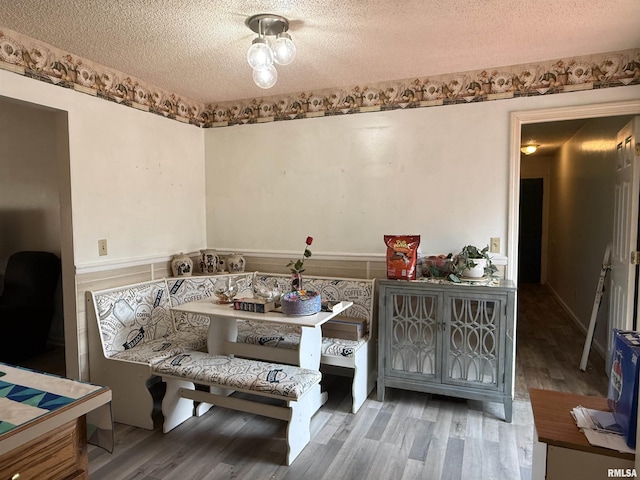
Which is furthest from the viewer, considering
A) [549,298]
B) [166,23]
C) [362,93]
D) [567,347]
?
[549,298]

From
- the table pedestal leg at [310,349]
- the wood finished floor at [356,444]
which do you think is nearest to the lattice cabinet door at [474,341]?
the wood finished floor at [356,444]

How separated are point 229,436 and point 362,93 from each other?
2681 mm

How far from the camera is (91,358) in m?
2.75

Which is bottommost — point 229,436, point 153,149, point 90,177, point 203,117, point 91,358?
point 229,436

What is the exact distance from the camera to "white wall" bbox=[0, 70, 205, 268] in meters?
2.68

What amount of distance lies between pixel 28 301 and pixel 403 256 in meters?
3.40

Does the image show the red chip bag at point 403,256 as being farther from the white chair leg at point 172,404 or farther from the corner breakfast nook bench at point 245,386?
the white chair leg at point 172,404

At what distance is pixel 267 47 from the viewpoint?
2.09m

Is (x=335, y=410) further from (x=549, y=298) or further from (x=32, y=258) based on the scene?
(x=549, y=298)

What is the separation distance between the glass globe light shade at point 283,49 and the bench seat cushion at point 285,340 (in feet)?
5.92

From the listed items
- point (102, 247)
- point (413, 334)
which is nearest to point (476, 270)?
point (413, 334)

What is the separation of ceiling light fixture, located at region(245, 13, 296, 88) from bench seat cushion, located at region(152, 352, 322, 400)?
163 cm

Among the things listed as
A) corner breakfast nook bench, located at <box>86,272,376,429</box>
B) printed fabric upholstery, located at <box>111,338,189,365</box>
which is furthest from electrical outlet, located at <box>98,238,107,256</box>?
printed fabric upholstery, located at <box>111,338,189,365</box>

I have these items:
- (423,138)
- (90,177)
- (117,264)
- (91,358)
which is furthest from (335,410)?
(90,177)
